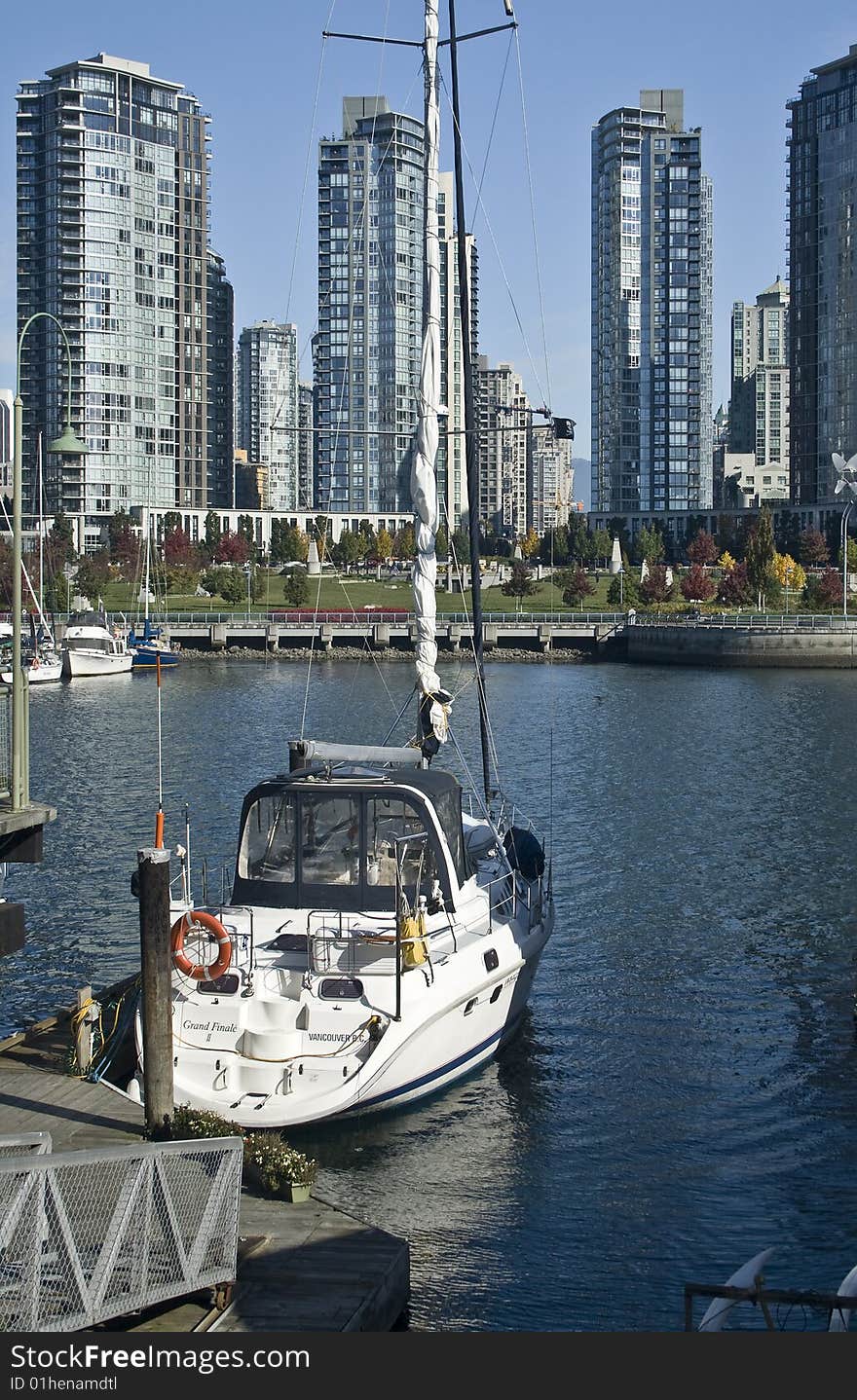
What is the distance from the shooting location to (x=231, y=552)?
176625 mm

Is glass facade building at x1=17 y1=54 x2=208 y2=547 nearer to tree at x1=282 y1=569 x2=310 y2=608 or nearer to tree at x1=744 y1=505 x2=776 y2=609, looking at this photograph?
tree at x1=282 y1=569 x2=310 y2=608

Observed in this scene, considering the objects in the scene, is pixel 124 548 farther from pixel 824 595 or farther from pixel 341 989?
pixel 341 989

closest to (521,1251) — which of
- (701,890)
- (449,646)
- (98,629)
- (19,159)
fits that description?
(701,890)

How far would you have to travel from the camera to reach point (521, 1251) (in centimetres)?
1734

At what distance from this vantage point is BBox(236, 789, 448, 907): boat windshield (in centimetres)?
2192

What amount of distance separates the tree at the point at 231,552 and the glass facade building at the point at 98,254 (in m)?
21.1

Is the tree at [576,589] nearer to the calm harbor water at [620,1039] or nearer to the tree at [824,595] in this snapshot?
the tree at [824,595]

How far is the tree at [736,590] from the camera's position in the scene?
141 m

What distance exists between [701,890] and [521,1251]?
2001 cm

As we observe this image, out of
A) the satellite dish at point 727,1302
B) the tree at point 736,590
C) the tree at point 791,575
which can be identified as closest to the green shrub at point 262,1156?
the satellite dish at point 727,1302

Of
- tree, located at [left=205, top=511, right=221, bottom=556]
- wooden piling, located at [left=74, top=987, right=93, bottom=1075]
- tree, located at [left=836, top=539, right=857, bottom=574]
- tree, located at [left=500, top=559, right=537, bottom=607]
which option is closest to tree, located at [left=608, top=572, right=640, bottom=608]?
tree, located at [left=500, top=559, right=537, bottom=607]

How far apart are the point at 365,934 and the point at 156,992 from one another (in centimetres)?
442

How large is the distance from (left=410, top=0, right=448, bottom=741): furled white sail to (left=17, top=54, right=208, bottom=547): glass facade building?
165 meters

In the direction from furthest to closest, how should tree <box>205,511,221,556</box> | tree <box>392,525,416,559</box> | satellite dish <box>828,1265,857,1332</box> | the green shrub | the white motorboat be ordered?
tree <box>392,525,416,559</box>
tree <box>205,511,221,556</box>
the white motorboat
the green shrub
satellite dish <box>828,1265,857,1332</box>
